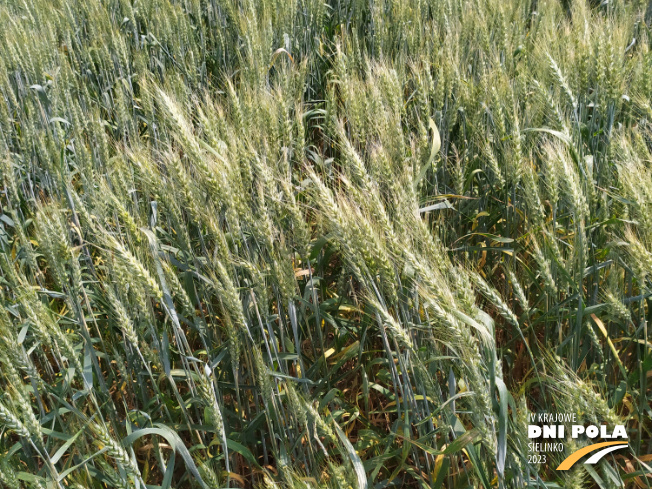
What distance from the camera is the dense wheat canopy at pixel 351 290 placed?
1.22m

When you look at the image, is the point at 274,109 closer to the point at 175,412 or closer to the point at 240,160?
the point at 240,160

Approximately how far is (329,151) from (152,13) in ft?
5.40

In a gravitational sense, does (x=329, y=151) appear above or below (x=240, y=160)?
below

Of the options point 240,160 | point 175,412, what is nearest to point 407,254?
point 240,160

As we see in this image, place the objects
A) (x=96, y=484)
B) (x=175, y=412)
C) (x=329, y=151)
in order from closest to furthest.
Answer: (x=96, y=484) < (x=175, y=412) < (x=329, y=151)

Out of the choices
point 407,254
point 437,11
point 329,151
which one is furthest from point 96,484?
point 437,11

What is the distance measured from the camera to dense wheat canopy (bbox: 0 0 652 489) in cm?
122

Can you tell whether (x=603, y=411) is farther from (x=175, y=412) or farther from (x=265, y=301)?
(x=175, y=412)

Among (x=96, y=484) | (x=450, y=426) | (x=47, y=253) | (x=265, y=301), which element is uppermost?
(x=47, y=253)

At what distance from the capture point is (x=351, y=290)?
1868 millimetres

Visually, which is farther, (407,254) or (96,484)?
(96,484)

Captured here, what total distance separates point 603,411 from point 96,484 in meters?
1.26

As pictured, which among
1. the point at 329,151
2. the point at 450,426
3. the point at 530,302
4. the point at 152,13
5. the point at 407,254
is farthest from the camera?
the point at 152,13

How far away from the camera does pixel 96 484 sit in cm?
151
